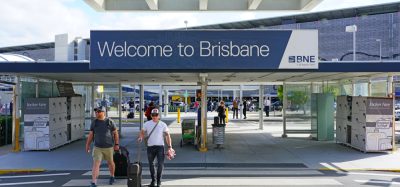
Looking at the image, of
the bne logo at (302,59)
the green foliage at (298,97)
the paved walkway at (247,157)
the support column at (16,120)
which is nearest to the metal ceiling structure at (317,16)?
the green foliage at (298,97)

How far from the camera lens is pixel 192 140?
16875mm

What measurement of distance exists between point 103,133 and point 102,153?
445 millimetres

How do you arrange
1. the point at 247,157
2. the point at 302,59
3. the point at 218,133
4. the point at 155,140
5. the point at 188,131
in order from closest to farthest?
1. the point at 155,140
2. the point at 302,59
3. the point at 247,157
4. the point at 218,133
5. the point at 188,131

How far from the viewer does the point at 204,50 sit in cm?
1265

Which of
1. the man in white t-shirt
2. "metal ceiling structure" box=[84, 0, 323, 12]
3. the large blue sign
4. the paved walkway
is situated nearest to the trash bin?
the paved walkway

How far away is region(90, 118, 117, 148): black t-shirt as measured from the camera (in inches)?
368

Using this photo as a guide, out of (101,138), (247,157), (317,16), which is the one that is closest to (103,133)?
(101,138)

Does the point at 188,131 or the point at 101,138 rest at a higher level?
the point at 101,138

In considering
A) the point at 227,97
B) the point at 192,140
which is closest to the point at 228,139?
the point at 192,140

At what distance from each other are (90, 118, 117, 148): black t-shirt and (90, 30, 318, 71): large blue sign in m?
3.47

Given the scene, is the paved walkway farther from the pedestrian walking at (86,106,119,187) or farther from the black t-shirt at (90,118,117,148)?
the black t-shirt at (90,118,117,148)

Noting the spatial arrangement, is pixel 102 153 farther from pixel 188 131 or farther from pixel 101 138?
pixel 188 131

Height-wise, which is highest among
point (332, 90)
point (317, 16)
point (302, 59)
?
point (317, 16)

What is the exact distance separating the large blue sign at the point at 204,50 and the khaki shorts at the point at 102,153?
3.70m
